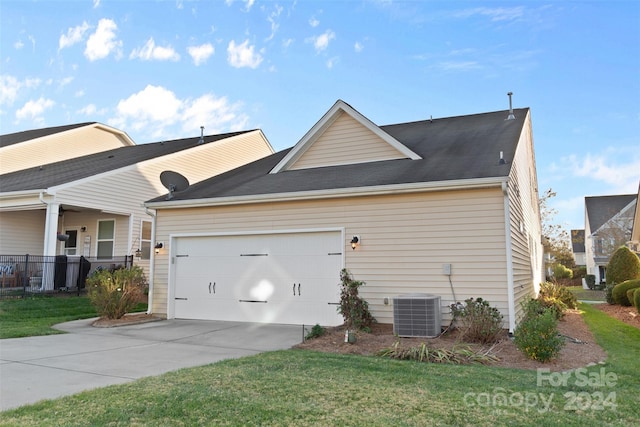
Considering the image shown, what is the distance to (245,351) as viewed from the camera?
23.8 feet

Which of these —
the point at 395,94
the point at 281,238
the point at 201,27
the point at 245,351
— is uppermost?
the point at 201,27

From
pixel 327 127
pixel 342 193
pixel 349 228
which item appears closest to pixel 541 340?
pixel 349 228

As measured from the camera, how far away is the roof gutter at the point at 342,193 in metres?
8.54

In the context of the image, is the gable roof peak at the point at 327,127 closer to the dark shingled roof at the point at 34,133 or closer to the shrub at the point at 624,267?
the shrub at the point at 624,267

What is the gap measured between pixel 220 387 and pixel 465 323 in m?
5.00

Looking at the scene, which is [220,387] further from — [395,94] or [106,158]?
[106,158]

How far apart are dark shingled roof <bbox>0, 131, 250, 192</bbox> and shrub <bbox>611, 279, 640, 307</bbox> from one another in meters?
17.2

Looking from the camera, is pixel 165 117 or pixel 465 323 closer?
pixel 465 323

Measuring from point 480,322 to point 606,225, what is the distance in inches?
1314

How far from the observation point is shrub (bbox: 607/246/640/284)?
1853cm

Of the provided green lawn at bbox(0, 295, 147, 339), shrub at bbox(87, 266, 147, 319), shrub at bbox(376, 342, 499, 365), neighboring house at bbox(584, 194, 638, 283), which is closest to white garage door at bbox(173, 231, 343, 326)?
shrub at bbox(87, 266, 147, 319)

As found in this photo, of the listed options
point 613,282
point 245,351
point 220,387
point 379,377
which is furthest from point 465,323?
point 613,282

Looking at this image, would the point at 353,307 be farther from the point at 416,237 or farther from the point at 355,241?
the point at 416,237

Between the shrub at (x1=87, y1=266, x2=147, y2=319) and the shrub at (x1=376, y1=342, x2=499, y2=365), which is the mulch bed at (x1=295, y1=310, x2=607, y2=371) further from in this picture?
the shrub at (x1=87, y1=266, x2=147, y2=319)
